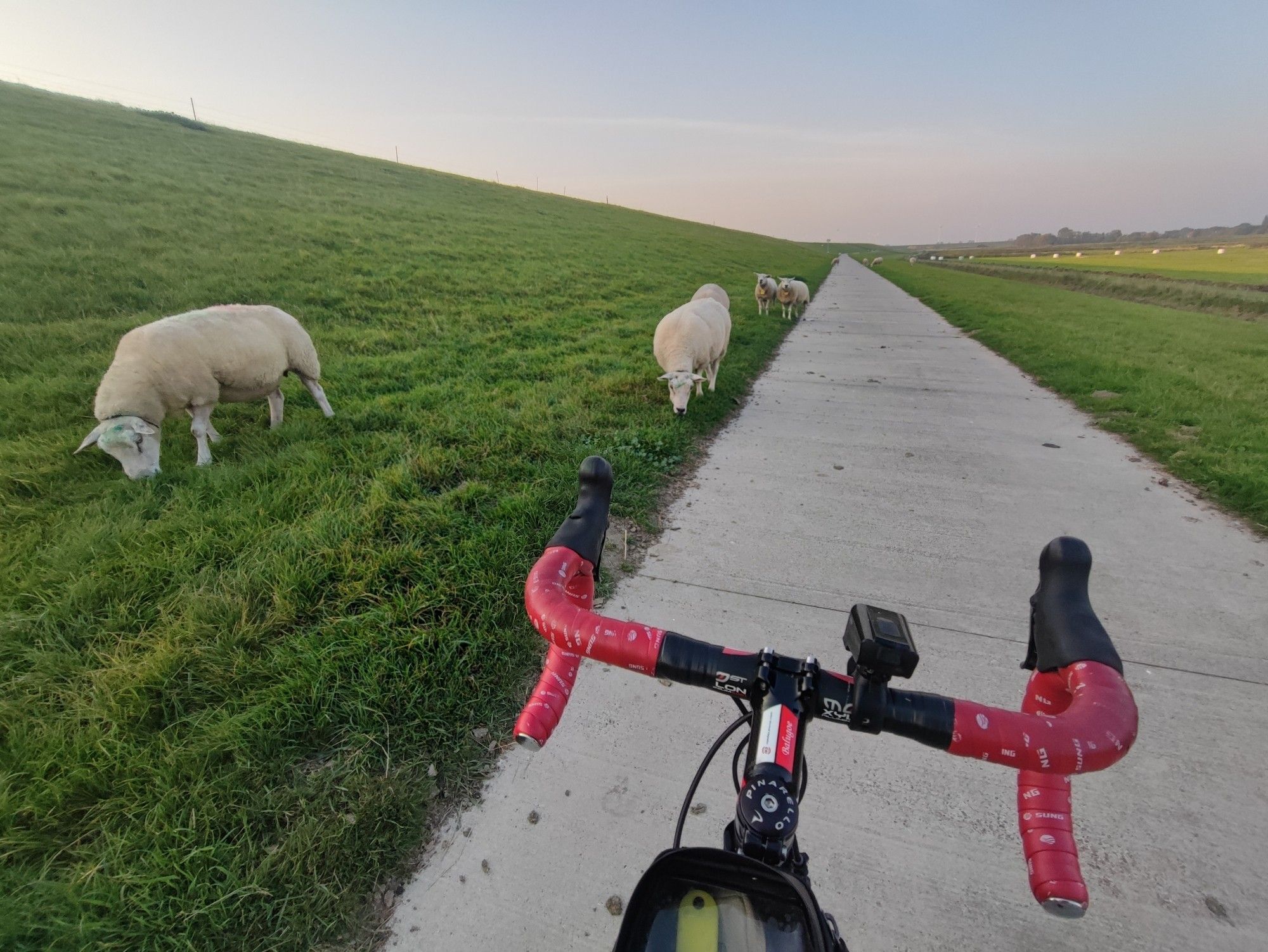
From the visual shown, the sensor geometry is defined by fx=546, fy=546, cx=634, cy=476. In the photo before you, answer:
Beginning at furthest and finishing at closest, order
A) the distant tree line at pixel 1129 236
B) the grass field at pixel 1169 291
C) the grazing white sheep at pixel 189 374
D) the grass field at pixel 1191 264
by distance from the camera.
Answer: the distant tree line at pixel 1129 236 → the grass field at pixel 1191 264 → the grass field at pixel 1169 291 → the grazing white sheep at pixel 189 374

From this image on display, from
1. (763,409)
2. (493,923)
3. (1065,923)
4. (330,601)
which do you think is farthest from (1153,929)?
(763,409)

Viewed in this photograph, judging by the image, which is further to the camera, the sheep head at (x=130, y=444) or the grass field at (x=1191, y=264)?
the grass field at (x=1191, y=264)

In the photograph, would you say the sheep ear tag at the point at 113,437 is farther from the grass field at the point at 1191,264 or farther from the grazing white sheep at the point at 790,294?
the grass field at the point at 1191,264

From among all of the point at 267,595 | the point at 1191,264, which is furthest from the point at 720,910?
the point at 1191,264

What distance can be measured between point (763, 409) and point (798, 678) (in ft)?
18.9

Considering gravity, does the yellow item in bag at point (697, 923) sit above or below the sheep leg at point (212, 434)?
above

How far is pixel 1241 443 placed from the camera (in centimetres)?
493

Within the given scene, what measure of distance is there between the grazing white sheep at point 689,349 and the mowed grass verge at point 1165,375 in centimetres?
427

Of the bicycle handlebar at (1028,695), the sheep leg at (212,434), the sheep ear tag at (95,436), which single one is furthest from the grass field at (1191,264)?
the sheep ear tag at (95,436)

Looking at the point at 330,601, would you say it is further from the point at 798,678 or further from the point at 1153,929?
the point at 1153,929

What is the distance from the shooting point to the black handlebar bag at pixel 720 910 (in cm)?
79

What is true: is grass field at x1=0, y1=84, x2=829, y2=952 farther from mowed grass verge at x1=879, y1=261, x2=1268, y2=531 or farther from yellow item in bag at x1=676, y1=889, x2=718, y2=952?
mowed grass verge at x1=879, y1=261, x2=1268, y2=531

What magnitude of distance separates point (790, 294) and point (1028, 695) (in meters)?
15.2

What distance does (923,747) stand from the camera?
2391 mm
